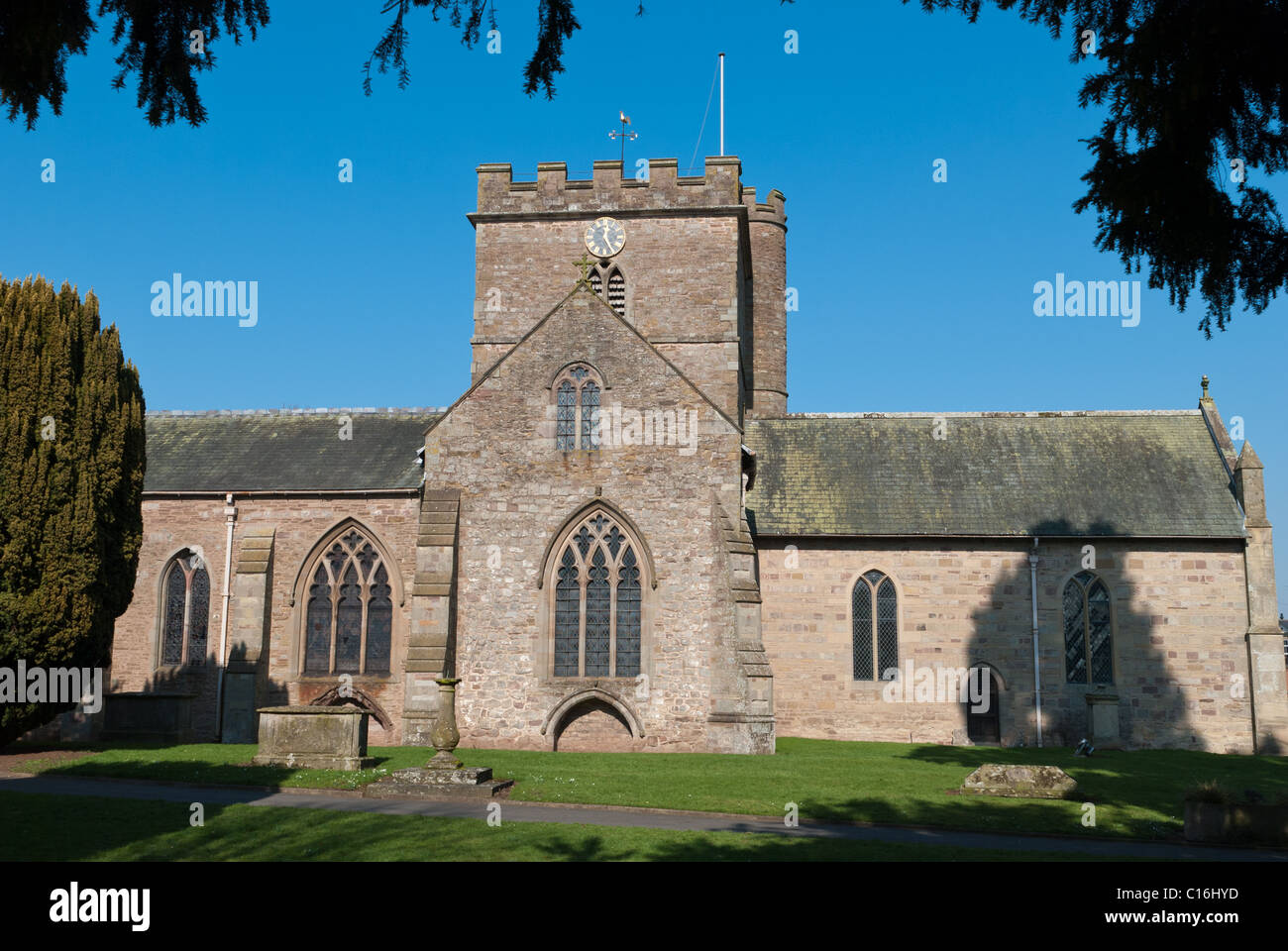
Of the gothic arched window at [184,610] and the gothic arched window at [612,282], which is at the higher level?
the gothic arched window at [612,282]

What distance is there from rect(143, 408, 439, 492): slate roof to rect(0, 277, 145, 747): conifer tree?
8.11 meters

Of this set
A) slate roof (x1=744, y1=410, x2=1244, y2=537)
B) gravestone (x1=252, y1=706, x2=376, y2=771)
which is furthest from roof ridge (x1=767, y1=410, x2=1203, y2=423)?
gravestone (x1=252, y1=706, x2=376, y2=771)

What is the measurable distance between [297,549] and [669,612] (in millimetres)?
10482

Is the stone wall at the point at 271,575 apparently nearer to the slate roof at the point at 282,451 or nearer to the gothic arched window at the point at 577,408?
the slate roof at the point at 282,451

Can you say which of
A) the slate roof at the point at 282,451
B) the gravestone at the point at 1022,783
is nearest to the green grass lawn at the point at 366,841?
the gravestone at the point at 1022,783

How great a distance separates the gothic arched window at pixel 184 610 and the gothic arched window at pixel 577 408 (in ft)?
36.3

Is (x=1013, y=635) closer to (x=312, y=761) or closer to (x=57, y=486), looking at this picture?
(x=312, y=761)

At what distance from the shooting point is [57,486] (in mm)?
19656

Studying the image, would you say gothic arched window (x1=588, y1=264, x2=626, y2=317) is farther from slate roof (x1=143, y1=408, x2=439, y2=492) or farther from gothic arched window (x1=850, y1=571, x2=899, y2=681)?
gothic arched window (x1=850, y1=571, x2=899, y2=681)

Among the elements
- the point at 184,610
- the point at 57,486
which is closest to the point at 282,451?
the point at 184,610

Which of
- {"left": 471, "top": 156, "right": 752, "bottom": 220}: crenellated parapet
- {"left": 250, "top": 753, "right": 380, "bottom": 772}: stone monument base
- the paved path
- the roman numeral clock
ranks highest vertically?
{"left": 471, "top": 156, "right": 752, "bottom": 220}: crenellated parapet

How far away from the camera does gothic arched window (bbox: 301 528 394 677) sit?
91.0 feet

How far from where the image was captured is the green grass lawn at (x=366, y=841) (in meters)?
11.5
